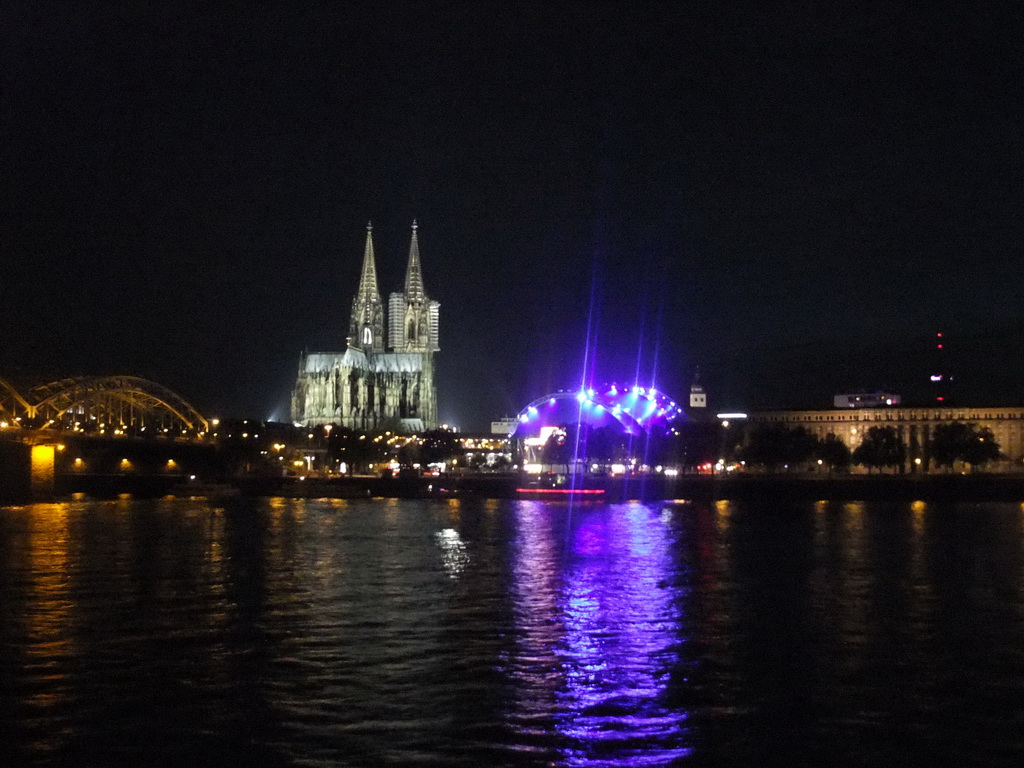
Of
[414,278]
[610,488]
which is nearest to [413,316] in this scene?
[414,278]

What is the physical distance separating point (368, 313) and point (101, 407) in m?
42.1

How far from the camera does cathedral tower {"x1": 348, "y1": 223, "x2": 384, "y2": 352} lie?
116125 mm

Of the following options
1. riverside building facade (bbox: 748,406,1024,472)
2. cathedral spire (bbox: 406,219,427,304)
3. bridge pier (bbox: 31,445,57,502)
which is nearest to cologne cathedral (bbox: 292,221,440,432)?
cathedral spire (bbox: 406,219,427,304)

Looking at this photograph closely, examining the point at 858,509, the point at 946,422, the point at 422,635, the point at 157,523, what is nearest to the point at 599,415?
the point at 946,422

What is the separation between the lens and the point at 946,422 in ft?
325

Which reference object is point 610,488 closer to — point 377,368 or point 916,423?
point 916,423

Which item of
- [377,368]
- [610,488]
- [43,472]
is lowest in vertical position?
[610,488]

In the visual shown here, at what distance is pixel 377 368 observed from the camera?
368 feet

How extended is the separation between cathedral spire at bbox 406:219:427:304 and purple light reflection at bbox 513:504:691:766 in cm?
8921

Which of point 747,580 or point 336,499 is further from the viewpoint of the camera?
point 336,499

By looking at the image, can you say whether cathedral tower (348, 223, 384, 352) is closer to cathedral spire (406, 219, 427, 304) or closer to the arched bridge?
cathedral spire (406, 219, 427, 304)

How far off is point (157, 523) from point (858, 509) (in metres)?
25.7

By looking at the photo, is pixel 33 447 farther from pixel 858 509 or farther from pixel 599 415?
pixel 599 415

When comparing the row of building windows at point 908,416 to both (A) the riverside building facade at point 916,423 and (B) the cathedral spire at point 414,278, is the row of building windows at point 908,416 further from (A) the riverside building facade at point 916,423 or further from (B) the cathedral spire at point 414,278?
(B) the cathedral spire at point 414,278
